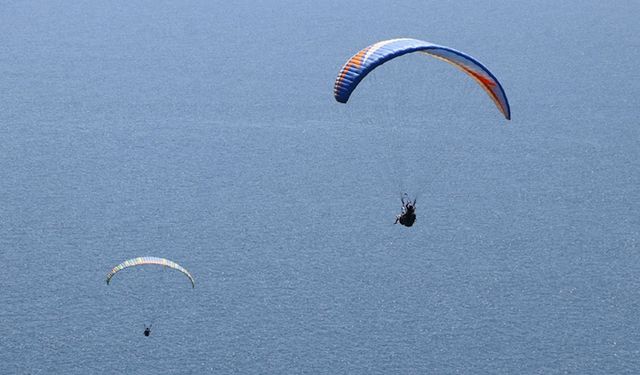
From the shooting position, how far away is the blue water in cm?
4309

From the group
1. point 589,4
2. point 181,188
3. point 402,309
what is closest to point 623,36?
point 589,4

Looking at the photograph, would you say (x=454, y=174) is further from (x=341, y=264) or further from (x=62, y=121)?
(x=62, y=121)

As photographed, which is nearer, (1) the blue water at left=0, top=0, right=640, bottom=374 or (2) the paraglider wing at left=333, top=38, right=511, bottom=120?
(2) the paraglider wing at left=333, top=38, right=511, bottom=120

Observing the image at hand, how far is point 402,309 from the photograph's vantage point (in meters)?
45.0

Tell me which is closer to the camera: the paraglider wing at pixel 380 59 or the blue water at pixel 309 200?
the paraglider wing at pixel 380 59

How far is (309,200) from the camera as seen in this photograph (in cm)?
5769

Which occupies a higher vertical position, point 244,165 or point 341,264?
point 244,165

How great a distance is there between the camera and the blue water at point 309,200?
4309 centimetres

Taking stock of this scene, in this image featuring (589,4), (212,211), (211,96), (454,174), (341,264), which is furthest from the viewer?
(589,4)

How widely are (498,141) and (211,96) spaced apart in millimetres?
21015

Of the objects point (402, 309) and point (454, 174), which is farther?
point (454, 174)

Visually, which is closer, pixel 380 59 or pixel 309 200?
pixel 380 59

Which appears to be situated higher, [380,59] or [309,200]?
[309,200]

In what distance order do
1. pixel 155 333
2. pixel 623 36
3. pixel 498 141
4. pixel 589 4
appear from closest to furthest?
pixel 155 333 → pixel 498 141 → pixel 623 36 → pixel 589 4
